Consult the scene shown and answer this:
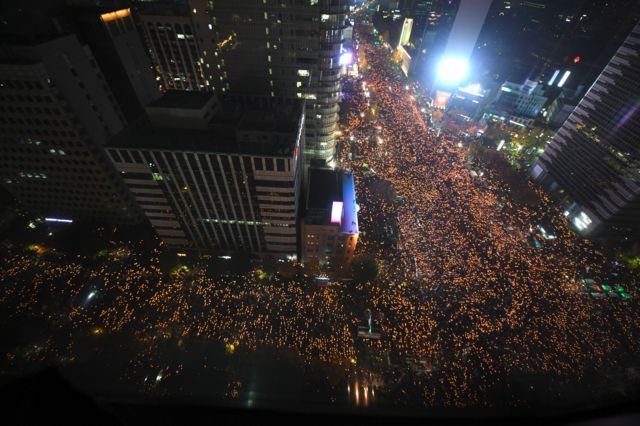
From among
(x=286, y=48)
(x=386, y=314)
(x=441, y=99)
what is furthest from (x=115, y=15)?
(x=441, y=99)

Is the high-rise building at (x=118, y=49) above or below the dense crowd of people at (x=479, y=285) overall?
above

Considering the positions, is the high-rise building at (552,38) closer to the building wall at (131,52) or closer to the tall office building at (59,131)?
the building wall at (131,52)

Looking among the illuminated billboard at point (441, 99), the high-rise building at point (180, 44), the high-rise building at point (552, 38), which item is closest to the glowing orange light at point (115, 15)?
the high-rise building at point (180, 44)

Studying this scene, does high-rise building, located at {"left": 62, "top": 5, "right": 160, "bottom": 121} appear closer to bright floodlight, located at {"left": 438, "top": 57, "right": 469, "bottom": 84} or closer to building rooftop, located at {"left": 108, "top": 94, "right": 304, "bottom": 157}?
building rooftop, located at {"left": 108, "top": 94, "right": 304, "bottom": 157}

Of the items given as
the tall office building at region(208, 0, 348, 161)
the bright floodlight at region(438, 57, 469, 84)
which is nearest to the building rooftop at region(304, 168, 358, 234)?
the tall office building at region(208, 0, 348, 161)

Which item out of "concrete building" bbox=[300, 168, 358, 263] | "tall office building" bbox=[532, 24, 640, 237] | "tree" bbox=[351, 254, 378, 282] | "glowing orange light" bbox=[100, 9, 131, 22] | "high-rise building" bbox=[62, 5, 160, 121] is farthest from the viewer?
"tall office building" bbox=[532, 24, 640, 237]

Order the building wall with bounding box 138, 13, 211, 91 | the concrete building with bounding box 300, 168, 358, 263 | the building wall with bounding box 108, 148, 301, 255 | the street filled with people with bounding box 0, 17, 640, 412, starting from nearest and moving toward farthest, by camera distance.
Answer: the building wall with bounding box 108, 148, 301, 255 < the street filled with people with bounding box 0, 17, 640, 412 < the concrete building with bounding box 300, 168, 358, 263 < the building wall with bounding box 138, 13, 211, 91
